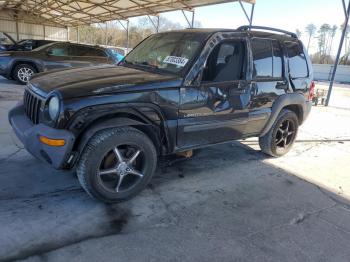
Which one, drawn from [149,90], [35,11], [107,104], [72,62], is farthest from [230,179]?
[35,11]

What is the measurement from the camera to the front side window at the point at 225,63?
12.8 ft

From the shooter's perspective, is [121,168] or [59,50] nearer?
[121,168]

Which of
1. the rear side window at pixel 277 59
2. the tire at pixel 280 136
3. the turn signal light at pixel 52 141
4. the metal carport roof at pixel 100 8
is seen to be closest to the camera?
the turn signal light at pixel 52 141

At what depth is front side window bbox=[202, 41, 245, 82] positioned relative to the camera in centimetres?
390

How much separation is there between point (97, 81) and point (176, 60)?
104 cm

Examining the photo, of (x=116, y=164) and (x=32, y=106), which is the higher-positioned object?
(x=32, y=106)

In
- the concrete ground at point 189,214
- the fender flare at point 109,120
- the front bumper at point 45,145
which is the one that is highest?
the fender flare at point 109,120

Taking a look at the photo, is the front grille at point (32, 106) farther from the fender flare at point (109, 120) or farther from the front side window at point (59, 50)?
the front side window at point (59, 50)

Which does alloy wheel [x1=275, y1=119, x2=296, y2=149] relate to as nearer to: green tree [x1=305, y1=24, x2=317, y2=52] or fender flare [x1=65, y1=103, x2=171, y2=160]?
fender flare [x1=65, y1=103, x2=171, y2=160]

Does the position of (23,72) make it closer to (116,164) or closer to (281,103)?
(116,164)

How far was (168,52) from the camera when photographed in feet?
13.5

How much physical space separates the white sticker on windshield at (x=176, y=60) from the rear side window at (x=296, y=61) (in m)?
1.96

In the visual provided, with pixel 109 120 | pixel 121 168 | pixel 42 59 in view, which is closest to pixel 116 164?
pixel 121 168

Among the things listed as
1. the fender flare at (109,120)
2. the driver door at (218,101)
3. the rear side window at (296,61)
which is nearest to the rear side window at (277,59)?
the rear side window at (296,61)
